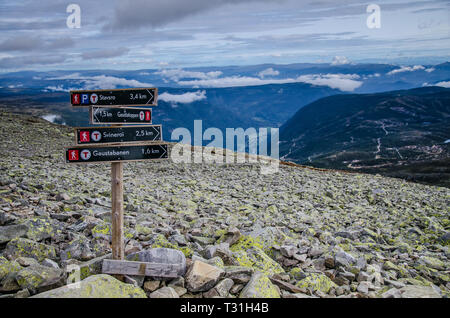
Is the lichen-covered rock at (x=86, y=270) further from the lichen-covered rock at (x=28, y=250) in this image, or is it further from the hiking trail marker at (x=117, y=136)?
the lichen-covered rock at (x=28, y=250)

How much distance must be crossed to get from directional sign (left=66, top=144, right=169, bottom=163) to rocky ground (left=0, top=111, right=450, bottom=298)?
88.5 inches

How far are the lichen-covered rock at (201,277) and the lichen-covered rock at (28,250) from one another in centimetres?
399

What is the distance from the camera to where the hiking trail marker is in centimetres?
773

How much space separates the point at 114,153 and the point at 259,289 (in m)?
4.47

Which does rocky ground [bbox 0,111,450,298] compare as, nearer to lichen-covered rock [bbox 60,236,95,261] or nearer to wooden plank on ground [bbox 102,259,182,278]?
lichen-covered rock [bbox 60,236,95,261]

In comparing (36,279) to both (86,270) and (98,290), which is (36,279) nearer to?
(86,270)

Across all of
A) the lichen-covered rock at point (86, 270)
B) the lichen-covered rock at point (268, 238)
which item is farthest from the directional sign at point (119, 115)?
the lichen-covered rock at point (268, 238)

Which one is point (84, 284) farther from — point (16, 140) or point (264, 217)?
point (16, 140)

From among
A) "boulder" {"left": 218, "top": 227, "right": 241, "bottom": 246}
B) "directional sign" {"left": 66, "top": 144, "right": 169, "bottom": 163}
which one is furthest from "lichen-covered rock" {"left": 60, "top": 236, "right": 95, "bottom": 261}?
"boulder" {"left": 218, "top": 227, "right": 241, "bottom": 246}

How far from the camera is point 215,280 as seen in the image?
737 centimetres

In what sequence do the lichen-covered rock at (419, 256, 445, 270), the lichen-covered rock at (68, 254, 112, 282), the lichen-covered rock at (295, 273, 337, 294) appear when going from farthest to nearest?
the lichen-covered rock at (419, 256, 445, 270), the lichen-covered rock at (295, 273, 337, 294), the lichen-covered rock at (68, 254, 112, 282)

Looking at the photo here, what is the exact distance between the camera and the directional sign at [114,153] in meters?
7.66
